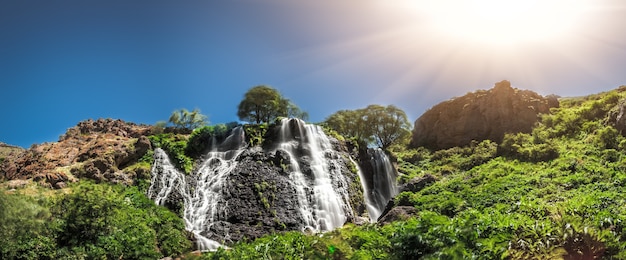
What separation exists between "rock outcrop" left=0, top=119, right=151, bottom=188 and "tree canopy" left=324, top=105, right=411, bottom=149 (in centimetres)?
2799

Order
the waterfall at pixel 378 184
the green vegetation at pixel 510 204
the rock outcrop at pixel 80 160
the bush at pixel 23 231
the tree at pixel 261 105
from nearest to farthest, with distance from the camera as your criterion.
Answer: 1. the green vegetation at pixel 510 204
2. the bush at pixel 23 231
3. the rock outcrop at pixel 80 160
4. the waterfall at pixel 378 184
5. the tree at pixel 261 105

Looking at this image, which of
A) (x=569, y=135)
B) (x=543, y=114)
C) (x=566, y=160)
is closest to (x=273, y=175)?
(x=566, y=160)

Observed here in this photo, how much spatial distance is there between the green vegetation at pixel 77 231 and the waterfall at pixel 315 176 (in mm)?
10833

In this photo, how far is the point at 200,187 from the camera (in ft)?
89.7

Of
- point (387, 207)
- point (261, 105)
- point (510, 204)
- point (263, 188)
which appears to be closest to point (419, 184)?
point (387, 207)

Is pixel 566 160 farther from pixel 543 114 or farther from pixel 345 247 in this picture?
pixel 345 247

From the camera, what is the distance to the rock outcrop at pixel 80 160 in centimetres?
A: 2432

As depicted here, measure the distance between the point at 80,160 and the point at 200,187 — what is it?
8688 mm

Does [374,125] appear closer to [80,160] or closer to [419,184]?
[419,184]

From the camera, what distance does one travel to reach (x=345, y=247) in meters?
6.98

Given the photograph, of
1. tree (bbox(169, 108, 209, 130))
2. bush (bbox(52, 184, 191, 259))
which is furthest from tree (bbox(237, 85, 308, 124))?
bush (bbox(52, 184, 191, 259))

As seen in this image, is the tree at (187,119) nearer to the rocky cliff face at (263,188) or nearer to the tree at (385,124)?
the rocky cliff face at (263,188)

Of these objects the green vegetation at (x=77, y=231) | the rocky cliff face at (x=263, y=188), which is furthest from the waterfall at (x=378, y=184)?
the green vegetation at (x=77, y=231)

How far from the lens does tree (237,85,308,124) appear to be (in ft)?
146
